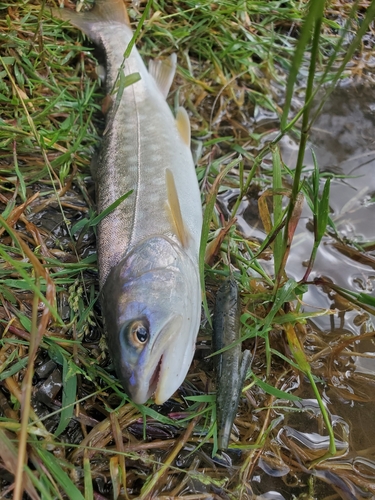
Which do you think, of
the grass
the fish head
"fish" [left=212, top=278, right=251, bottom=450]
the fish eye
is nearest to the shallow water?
the grass

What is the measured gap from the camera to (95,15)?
3.46m

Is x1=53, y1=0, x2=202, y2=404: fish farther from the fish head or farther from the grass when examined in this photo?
the grass

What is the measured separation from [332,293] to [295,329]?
1.37 feet

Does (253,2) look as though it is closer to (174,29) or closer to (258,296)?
(174,29)

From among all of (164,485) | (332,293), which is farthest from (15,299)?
(332,293)

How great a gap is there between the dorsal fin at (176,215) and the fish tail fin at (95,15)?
170cm

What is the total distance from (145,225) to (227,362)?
2.98 ft

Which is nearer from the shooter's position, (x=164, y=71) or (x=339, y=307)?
(x=339, y=307)

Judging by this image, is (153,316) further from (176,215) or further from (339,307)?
(339,307)

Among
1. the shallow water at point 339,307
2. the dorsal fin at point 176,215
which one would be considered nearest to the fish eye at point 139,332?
the dorsal fin at point 176,215

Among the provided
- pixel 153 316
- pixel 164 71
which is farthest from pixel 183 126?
pixel 153 316

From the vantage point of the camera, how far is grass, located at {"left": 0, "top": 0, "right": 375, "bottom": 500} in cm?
205

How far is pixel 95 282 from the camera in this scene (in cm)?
270

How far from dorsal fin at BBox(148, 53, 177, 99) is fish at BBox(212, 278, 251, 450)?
1890 millimetres
